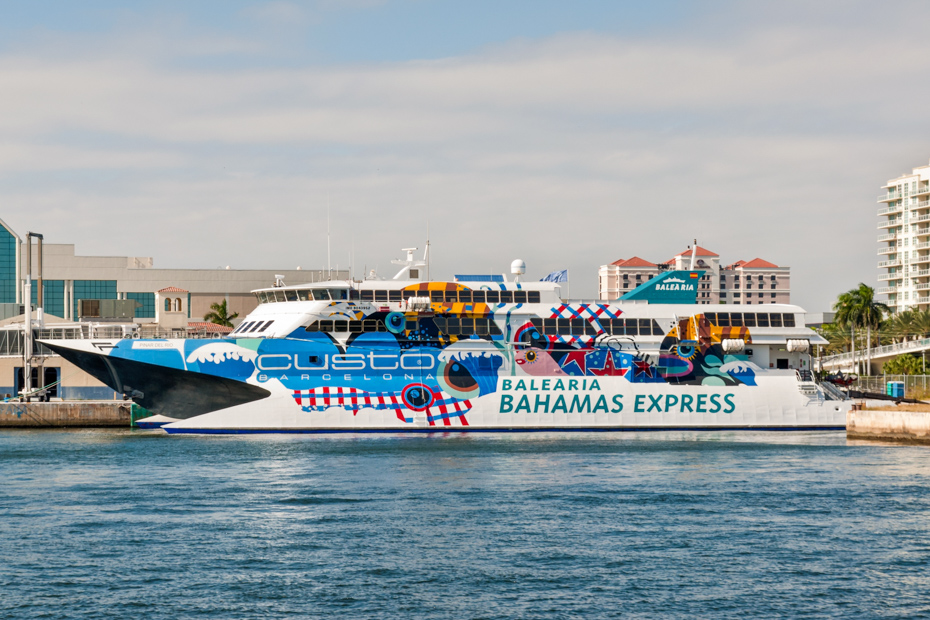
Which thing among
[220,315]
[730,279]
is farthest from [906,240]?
[220,315]

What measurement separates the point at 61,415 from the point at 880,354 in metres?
50.3

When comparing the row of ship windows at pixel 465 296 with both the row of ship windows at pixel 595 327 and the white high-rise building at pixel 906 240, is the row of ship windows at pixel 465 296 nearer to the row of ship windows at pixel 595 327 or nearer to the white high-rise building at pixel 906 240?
the row of ship windows at pixel 595 327

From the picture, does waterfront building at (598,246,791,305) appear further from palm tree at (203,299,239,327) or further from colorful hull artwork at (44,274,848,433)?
colorful hull artwork at (44,274,848,433)

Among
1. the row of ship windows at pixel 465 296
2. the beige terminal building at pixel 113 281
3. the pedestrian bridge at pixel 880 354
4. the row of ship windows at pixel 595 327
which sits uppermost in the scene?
the beige terminal building at pixel 113 281

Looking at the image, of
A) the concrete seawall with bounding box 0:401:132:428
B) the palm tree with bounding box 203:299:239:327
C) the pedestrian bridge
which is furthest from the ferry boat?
the palm tree with bounding box 203:299:239:327

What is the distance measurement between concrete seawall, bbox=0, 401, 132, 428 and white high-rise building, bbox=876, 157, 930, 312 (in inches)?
3041

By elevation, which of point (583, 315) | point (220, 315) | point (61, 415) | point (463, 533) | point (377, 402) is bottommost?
point (463, 533)

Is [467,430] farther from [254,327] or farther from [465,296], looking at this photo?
[254,327]

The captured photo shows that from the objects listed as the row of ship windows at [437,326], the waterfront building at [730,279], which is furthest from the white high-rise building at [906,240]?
the row of ship windows at [437,326]

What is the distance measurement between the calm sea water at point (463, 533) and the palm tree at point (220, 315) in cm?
3542

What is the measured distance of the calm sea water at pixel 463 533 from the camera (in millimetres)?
14141

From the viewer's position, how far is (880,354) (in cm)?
6306

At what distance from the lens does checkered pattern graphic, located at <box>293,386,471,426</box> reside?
109ft

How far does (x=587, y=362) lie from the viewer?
3494 cm
